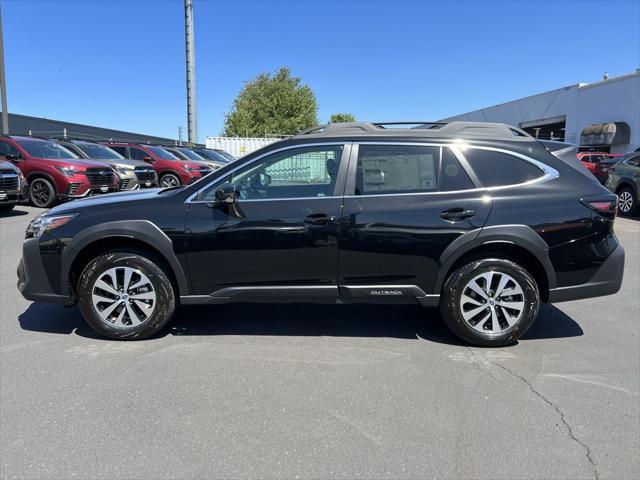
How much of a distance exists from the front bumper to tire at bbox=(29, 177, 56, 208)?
30.9ft

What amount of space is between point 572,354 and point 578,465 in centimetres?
163

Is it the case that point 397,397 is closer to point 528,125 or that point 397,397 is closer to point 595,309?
point 595,309

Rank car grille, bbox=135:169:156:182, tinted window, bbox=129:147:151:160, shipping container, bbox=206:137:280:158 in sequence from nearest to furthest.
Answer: car grille, bbox=135:169:156:182, tinted window, bbox=129:147:151:160, shipping container, bbox=206:137:280:158

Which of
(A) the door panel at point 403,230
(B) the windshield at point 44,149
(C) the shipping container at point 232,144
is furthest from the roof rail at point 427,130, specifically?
(C) the shipping container at point 232,144

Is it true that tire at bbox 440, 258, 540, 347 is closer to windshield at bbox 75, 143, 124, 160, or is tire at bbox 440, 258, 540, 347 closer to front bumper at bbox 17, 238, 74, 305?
front bumper at bbox 17, 238, 74, 305

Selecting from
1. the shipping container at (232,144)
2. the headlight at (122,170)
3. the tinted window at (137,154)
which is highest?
the shipping container at (232,144)

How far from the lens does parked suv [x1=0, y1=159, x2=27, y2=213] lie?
1080 cm

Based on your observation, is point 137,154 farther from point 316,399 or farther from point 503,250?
point 316,399

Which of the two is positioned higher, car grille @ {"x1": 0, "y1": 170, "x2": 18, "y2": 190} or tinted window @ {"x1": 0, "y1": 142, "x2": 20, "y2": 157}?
tinted window @ {"x1": 0, "y1": 142, "x2": 20, "y2": 157}

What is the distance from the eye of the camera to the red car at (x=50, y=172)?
40.9 feet

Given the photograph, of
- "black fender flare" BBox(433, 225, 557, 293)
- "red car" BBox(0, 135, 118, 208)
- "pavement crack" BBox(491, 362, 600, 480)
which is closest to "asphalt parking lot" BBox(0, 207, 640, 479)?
"pavement crack" BBox(491, 362, 600, 480)

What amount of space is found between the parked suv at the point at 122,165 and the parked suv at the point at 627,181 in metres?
13.7

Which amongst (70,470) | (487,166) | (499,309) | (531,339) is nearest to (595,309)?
(531,339)

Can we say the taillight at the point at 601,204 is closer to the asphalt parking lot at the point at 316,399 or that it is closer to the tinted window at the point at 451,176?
the tinted window at the point at 451,176
